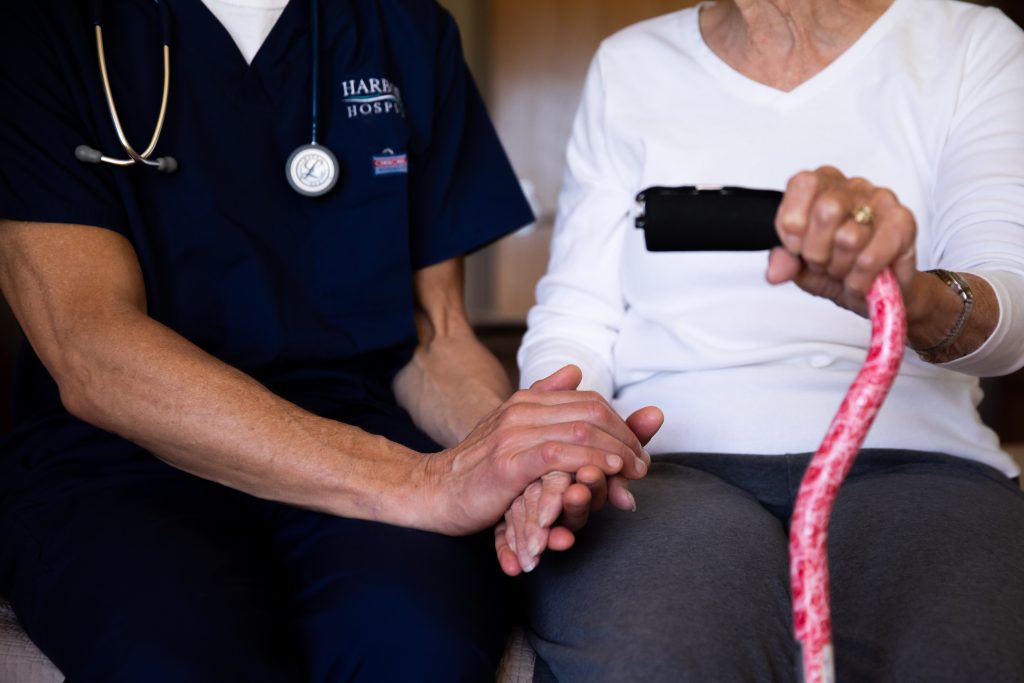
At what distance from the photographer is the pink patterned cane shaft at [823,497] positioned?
0.68m

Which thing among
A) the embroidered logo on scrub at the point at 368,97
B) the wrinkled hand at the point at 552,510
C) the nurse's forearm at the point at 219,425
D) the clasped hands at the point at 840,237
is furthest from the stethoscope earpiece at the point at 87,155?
the clasped hands at the point at 840,237

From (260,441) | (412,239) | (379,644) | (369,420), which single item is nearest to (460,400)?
(369,420)

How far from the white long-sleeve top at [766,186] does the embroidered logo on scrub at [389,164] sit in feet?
0.69

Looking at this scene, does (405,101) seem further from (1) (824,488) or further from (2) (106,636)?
(1) (824,488)

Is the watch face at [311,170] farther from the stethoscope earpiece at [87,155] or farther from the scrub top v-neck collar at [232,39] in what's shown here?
the stethoscope earpiece at [87,155]

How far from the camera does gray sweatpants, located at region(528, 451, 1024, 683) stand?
0.82 metres

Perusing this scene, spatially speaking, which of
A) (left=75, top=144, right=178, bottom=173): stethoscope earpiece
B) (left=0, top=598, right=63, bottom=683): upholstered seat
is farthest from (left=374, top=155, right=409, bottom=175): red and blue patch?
(left=0, top=598, right=63, bottom=683): upholstered seat

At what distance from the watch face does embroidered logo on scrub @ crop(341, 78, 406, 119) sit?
75mm

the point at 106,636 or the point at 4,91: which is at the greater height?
the point at 4,91

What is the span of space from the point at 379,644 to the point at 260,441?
23cm

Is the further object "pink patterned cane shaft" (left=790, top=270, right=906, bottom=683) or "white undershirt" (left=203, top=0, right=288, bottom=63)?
"white undershirt" (left=203, top=0, right=288, bottom=63)

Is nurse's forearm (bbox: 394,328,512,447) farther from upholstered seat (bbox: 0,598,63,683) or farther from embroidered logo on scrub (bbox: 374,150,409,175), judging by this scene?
upholstered seat (bbox: 0,598,63,683)

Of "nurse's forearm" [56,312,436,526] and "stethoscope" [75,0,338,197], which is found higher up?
"stethoscope" [75,0,338,197]

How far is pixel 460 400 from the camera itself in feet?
4.24
